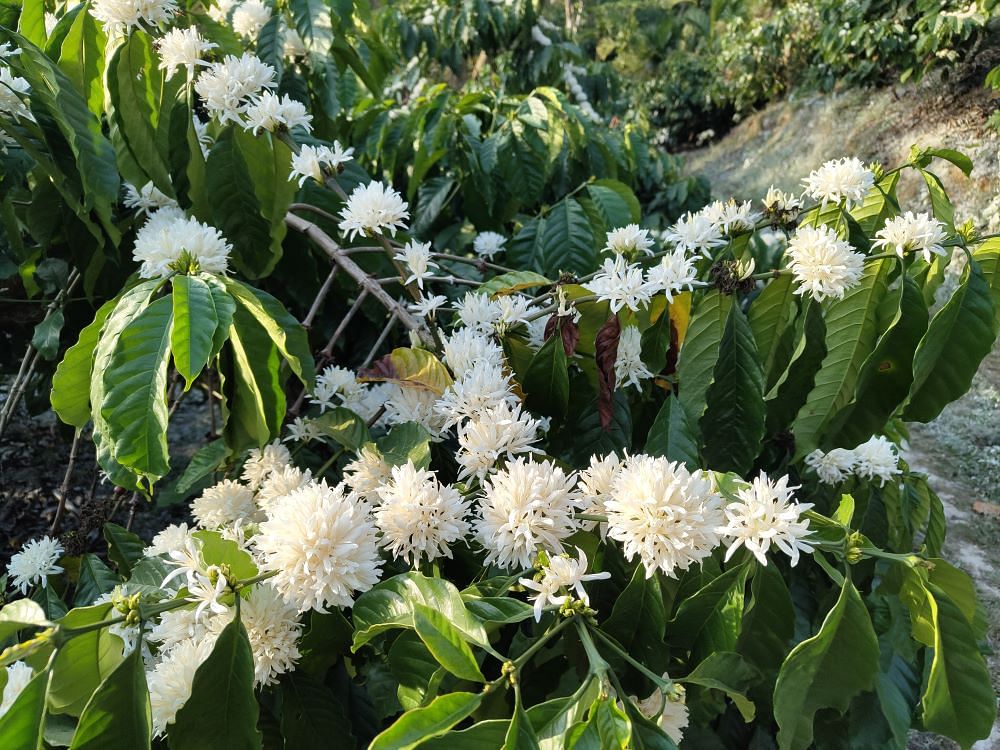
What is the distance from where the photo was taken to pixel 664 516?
62 centimetres

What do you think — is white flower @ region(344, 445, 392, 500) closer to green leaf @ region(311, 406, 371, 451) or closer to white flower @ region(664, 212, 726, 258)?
green leaf @ region(311, 406, 371, 451)

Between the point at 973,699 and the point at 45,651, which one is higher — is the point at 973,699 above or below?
below

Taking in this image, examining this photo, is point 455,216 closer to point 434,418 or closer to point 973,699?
point 434,418

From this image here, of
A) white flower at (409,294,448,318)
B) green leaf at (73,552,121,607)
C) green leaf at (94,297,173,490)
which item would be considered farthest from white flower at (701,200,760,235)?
green leaf at (73,552,121,607)

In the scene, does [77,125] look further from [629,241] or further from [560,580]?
[560,580]

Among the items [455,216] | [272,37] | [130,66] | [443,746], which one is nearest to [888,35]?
[455,216]

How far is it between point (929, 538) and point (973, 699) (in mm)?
749

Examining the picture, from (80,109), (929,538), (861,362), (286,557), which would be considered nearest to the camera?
(286,557)

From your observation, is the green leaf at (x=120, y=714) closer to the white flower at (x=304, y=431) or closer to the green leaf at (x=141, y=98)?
the white flower at (x=304, y=431)

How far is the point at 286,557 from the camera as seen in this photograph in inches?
25.2

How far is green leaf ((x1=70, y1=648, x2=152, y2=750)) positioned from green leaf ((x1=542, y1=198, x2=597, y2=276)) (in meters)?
1.23

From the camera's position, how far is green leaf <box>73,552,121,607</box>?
3.76 feet

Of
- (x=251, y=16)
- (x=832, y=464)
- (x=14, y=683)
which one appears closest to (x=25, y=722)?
(x=14, y=683)

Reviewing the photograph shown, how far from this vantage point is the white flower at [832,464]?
3.95 feet
